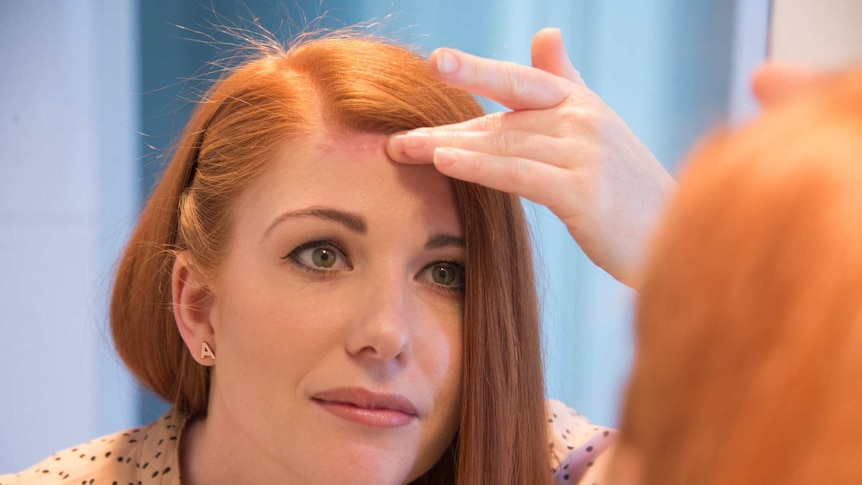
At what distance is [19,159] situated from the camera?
2.22 meters

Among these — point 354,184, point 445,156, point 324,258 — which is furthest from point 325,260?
point 445,156

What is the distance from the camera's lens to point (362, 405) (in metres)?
1.14

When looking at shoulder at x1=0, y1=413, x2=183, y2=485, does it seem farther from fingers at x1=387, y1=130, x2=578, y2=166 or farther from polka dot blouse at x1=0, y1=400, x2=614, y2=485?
fingers at x1=387, y1=130, x2=578, y2=166

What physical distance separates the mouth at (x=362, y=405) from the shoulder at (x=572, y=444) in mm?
365

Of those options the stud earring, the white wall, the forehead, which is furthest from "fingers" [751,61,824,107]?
the white wall

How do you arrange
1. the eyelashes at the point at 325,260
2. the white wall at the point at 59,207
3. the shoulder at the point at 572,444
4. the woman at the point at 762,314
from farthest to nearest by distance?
1. the white wall at the point at 59,207
2. the shoulder at the point at 572,444
3. the eyelashes at the point at 325,260
4. the woman at the point at 762,314

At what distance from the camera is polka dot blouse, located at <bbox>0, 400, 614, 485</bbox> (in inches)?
54.9

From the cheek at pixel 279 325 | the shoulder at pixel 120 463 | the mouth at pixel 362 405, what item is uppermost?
the cheek at pixel 279 325

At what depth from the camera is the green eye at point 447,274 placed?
1.23m

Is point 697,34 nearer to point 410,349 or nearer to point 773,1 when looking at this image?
point 773,1

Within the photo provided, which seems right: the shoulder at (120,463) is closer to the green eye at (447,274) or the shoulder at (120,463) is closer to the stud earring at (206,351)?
the stud earring at (206,351)

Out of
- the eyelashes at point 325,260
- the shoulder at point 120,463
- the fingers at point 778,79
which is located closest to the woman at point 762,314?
the fingers at point 778,79

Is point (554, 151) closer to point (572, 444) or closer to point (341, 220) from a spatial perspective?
point (341, 220)

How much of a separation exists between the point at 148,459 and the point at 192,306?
271 millimetres
